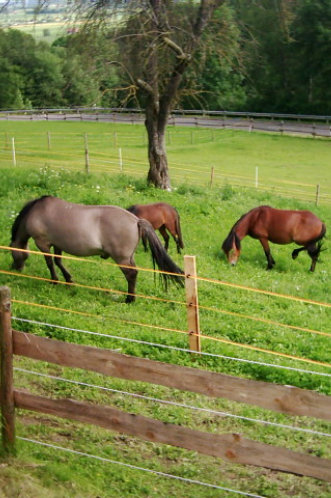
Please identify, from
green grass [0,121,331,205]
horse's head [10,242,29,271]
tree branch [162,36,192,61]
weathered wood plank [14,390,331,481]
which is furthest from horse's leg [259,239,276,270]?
green grass [0,121,331,205]

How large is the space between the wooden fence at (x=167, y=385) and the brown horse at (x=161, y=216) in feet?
27.4

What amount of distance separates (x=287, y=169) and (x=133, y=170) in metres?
9.50

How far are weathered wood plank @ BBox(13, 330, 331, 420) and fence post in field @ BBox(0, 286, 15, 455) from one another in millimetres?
81

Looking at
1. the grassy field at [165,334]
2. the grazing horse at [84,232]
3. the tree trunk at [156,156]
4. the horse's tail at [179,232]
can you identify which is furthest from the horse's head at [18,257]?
the tree trunk at [156,156]

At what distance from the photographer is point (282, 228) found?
542 inches

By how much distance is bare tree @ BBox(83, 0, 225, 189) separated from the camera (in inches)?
719

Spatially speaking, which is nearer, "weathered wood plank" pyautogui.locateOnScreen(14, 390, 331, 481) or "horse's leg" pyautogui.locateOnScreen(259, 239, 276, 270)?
"weathered wood plank" pyautogui.locateOnScreen(14, 390, 331, 481)

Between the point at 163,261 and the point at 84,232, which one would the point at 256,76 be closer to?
the point at 84,232

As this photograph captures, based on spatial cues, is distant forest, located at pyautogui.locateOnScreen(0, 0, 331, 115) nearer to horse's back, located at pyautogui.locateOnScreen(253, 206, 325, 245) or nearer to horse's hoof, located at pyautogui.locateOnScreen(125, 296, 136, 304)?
horse's back, located at pyautogui.locateOnScreen(253, 206, 325, 245)

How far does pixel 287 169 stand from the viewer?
3422 cm

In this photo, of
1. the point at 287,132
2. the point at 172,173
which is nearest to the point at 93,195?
the point at 172,173

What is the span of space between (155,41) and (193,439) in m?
15.0

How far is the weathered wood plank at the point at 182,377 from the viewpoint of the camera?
448 centimetres

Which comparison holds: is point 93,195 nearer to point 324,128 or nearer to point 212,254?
point 212,254
